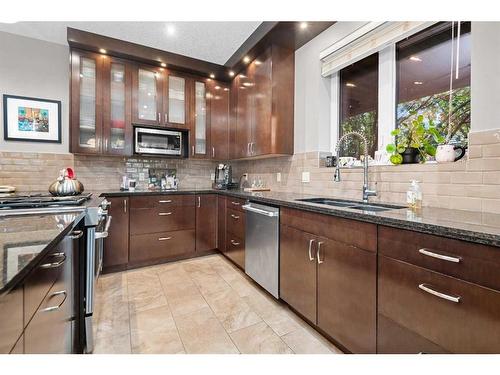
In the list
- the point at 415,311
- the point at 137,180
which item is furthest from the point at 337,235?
the point at 137,180

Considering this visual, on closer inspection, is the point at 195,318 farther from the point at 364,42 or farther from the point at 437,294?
the point at 364,42

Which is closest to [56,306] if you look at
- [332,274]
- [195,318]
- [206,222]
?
[195,318]

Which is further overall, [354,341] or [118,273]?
[118,273]

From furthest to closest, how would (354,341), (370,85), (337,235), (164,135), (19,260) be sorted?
(164,135) → (370,85) → (337,235) → (354,341) → (19,260)

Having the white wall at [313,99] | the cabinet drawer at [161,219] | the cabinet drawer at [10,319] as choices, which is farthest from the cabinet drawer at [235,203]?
the cabinet drawer at [10,319]

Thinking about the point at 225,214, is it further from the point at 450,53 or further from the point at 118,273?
the point at 450,53

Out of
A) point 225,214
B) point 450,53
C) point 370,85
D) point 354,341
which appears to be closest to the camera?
point 354,341

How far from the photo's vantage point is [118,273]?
8.73ft

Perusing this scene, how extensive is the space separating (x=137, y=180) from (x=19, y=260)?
2.90 metres

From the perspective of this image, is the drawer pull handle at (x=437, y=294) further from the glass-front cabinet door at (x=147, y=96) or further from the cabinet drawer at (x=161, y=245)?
the glass-front cabinet door at (x=147, y=96)

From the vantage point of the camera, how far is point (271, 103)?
263 centimetres

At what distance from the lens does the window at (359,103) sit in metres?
2.18

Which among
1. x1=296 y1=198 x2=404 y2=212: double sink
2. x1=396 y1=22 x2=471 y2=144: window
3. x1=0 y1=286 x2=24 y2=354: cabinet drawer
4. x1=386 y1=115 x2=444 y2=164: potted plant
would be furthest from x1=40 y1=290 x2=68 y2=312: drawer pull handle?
x1=396 y1=22 x2=471 y2=144: window

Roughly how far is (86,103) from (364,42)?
2936mm
